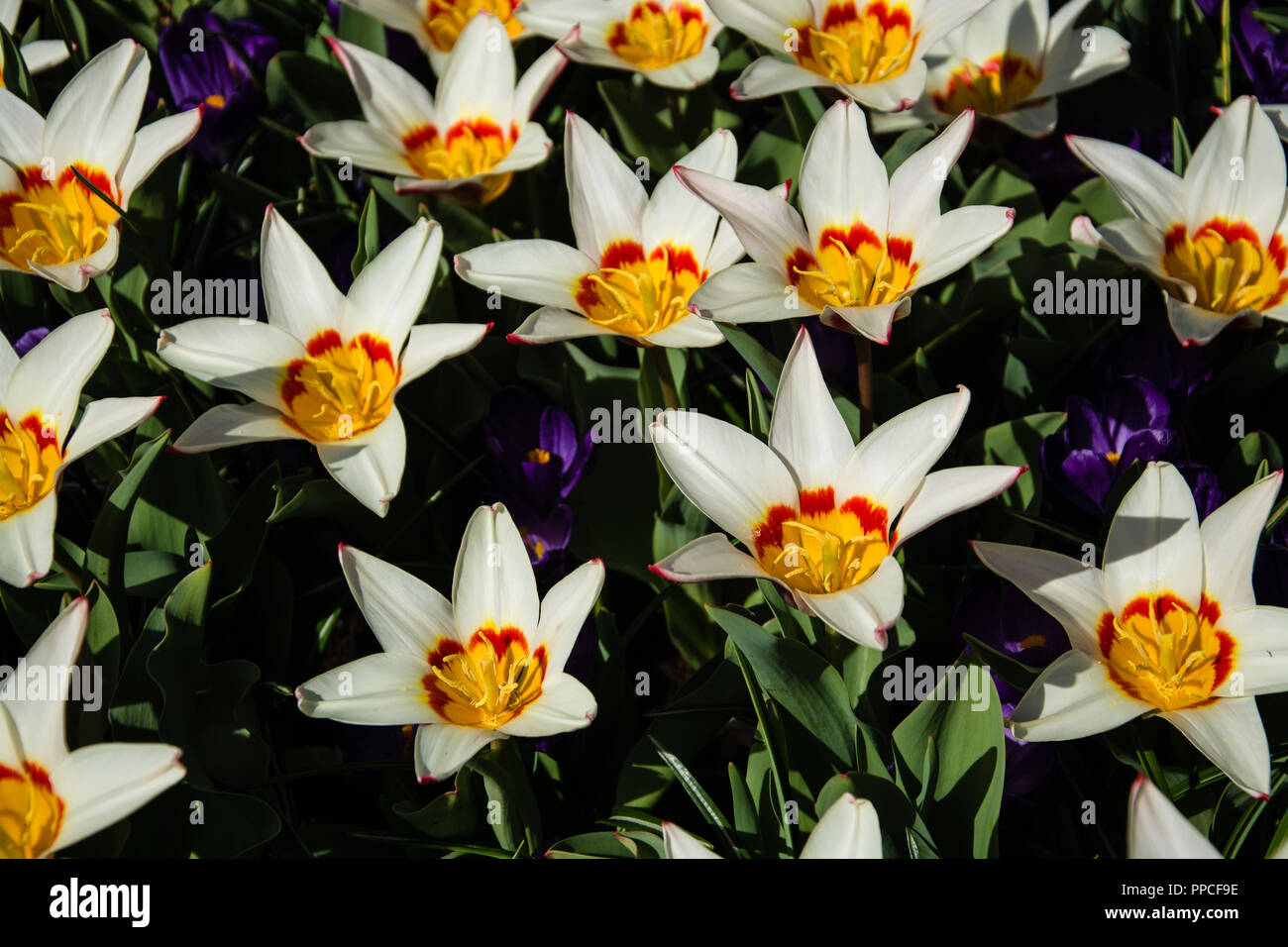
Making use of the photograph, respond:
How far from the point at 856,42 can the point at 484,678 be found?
1.16m

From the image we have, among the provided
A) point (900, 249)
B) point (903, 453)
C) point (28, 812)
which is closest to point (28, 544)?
point (28, 812)

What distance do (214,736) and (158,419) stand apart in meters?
0.54

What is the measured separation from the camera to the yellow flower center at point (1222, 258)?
5.24 feet

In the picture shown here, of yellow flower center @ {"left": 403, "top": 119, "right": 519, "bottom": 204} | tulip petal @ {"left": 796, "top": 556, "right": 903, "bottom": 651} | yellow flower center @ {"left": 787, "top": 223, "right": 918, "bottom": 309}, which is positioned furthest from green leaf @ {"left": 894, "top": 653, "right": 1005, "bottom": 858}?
yellow flower center @ {"left": 403, "top": 119, "right": 519, "bottom": 204}

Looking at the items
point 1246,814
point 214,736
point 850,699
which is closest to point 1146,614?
point 1246,814

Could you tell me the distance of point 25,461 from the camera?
1457 millimetres

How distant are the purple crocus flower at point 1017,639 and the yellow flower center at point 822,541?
180 mm

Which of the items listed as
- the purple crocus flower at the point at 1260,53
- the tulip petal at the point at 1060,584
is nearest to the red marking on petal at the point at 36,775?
the tulip petal at the point at 1060,584

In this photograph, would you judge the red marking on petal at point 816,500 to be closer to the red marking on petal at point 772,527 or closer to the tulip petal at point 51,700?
the red marking on petal at point 772,527

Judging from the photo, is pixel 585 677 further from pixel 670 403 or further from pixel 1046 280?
pixel 1046 280

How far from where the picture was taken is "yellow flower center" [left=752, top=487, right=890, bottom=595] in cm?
132

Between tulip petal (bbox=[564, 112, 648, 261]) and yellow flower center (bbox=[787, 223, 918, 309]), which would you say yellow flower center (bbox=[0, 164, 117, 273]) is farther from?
yellow flower center (bbox=[787, 223, 918, 309])

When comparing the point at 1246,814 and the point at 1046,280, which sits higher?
the point at 1046,280
